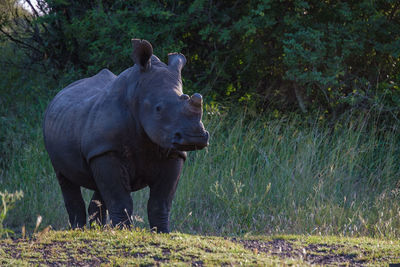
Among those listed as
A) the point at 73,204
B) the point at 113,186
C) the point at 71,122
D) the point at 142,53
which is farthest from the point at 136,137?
the point at 73,204

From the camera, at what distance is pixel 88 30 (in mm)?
10852

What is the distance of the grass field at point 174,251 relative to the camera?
149 inches

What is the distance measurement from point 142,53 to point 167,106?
63cm

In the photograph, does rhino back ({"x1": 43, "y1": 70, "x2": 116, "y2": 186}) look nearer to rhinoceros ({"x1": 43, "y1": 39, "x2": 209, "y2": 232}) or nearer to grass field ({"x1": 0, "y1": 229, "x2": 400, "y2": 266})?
rhinoceros ({"x1": 43, "y1": 39, "x2": 209, "y2": 232})

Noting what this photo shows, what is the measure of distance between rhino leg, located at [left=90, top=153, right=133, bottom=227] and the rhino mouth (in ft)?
2.36

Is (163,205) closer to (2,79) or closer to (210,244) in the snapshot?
(210,244)

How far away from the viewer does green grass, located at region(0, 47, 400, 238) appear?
678 centimetres

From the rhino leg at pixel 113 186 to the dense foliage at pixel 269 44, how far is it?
16.5ft

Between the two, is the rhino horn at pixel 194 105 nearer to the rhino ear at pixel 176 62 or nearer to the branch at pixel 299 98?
the rhino ear at pixel 176 62

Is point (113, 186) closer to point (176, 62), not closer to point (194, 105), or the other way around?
point (194, 105)

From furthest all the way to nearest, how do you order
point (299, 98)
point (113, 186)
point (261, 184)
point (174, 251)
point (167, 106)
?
point (299, 98) < point (261, 184) < point (113, 186) < point (167, 106) < point (174, 251)

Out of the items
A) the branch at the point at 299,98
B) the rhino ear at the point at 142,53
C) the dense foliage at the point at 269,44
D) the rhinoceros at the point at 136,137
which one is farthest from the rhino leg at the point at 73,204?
the branch at the point at 299,98

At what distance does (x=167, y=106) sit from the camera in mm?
4730

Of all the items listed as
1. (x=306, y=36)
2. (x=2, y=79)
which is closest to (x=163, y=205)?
(x=306, y=36)
